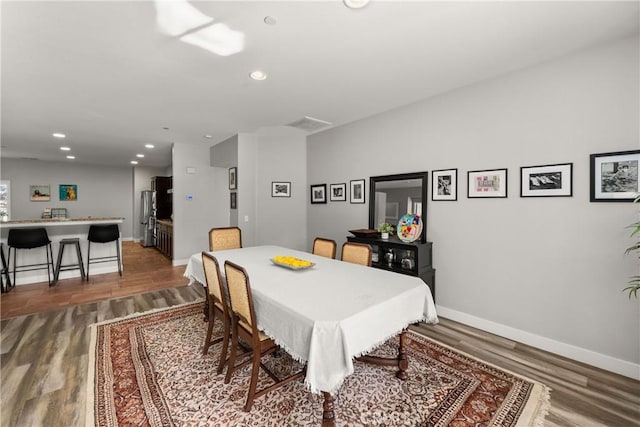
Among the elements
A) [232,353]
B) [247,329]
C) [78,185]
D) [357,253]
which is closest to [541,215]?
[357,253]

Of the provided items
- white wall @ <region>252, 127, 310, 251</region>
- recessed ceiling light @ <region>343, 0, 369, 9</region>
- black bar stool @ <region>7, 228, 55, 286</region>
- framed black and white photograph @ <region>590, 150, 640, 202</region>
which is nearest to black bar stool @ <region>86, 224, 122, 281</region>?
black bar stool @ <region>7, 228, 55, 286</region>

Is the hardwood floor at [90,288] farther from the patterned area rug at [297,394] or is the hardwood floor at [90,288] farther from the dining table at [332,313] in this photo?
the dining table at [332,313]

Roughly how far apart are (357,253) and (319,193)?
7.46ft

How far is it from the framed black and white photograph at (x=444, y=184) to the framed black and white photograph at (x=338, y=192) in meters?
1.48

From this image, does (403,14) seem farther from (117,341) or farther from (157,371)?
(117,341)

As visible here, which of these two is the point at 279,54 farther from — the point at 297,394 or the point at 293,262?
the point at 297,394

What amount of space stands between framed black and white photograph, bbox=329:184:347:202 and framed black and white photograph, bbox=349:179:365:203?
5.7 inches

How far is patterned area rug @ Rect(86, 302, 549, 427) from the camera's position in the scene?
5.65 feet

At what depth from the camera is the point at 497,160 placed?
9.25 ft

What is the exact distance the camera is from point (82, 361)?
235cm

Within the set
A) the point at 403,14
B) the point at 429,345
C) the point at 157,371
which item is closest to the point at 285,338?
the point at 157,371

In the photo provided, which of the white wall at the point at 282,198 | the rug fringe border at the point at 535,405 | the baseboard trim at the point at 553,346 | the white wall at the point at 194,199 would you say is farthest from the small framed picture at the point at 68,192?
the rug fringe border at the point at 535,405

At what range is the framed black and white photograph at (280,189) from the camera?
5105mm

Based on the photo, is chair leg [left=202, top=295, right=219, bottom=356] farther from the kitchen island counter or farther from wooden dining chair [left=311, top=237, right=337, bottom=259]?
the kitchen island counter
